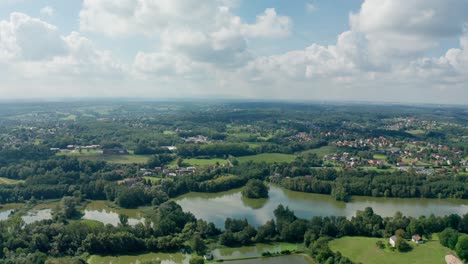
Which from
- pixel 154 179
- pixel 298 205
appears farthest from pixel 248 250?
pixel 154 179

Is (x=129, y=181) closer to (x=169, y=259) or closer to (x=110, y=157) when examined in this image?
(x=110, y=157)

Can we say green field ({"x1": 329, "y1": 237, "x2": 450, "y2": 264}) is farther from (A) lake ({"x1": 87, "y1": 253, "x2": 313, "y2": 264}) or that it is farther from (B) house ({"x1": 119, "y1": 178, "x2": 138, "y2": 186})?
(B) house ({"x1": 119, "y1": 178, "x2": 138, "y2": 186})

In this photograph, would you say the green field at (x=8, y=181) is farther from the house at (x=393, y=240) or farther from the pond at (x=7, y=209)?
the house at (x=393, y=240)

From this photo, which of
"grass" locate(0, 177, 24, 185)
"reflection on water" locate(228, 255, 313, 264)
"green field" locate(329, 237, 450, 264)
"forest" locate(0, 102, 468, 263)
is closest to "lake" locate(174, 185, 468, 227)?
"forest" locate(0, 102, 468, 263)

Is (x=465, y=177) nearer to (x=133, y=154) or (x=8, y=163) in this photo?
(x=133, y=154)

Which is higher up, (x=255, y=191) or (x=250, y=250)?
(x=255, y=191)

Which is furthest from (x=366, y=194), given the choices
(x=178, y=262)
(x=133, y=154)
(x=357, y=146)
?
(x=133, y=154)
